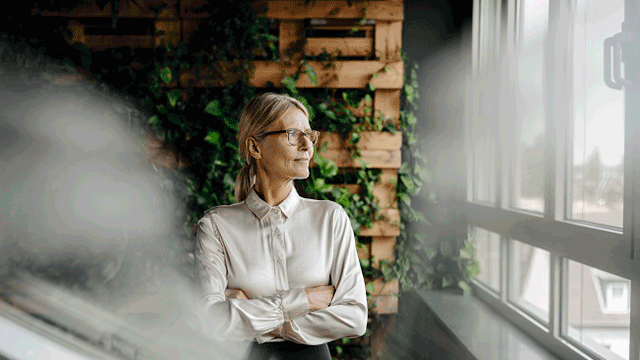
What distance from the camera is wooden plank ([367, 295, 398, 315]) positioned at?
298 cm

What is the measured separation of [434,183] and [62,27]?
7.78 ft

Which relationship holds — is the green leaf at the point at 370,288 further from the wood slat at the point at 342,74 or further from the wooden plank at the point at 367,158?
the wood slat at the point at 342,74

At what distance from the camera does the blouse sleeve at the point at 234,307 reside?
1.15 m

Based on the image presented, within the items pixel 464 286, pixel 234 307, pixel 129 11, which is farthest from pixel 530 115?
pixel 129 11

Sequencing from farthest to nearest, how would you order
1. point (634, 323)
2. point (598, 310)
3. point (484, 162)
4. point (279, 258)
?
point (484, 162) < point (598, 310) < point (634, 323) < point (279, 258)

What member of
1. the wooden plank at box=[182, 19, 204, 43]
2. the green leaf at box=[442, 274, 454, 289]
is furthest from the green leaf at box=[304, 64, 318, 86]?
the green leaf at box=[442, 274, 454, 289]

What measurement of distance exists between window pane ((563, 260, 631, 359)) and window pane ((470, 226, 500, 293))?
0.84 meters

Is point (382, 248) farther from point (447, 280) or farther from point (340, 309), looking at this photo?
point (340, 309)

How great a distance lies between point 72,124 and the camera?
2.73 metres

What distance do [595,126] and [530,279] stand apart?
90cm

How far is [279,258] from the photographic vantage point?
125cm

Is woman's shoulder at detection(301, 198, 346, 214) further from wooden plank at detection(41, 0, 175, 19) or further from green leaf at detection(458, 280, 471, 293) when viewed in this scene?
green leaf at detection(458, 280, 471, 293)

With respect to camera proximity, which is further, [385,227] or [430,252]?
[430,252]

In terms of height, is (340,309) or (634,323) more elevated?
(340,309)
